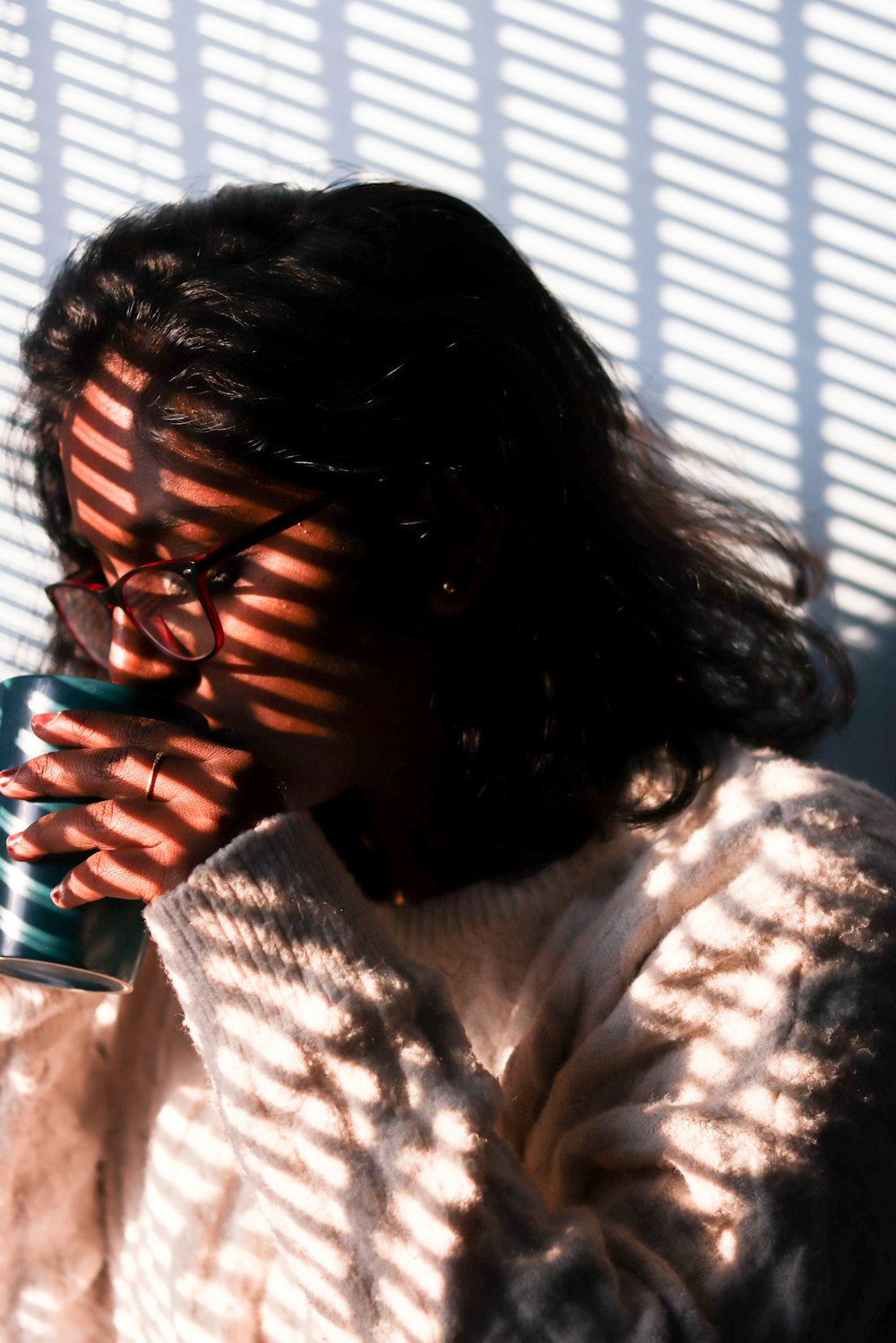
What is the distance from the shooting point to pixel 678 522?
1.20 metres

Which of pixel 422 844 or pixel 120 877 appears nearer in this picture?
pixel 120 877

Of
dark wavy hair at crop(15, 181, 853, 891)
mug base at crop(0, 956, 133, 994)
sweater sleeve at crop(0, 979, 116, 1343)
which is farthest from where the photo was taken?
sweater sleeve at crop(0, 979, 116, 1343)

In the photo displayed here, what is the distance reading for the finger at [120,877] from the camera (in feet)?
2.56

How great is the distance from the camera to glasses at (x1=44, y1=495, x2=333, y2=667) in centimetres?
88

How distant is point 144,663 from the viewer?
3.14 ft

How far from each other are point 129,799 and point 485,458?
422 millimetres

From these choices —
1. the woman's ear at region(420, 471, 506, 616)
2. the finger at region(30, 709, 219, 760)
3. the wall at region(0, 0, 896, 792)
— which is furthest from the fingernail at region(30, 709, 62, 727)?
the wall at region(0, 0, 896, 792)

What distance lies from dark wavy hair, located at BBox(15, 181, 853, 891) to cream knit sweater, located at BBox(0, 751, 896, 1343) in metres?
0.14

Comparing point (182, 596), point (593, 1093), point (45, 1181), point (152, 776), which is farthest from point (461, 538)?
point (45, 1181)

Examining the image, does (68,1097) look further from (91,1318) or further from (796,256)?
(796,256)

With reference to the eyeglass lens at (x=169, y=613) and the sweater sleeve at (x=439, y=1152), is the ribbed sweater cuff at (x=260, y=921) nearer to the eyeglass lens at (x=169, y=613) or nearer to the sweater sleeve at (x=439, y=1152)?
the sweater sleeve at (x=439, y=1152)

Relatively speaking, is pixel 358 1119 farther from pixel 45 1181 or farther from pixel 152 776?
pixel 45 1181

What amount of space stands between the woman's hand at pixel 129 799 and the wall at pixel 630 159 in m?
0.64

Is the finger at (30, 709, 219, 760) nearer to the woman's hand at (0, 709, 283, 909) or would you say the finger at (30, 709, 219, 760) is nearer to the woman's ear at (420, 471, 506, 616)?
the woman's hand at (0, 709, 283, 909)
